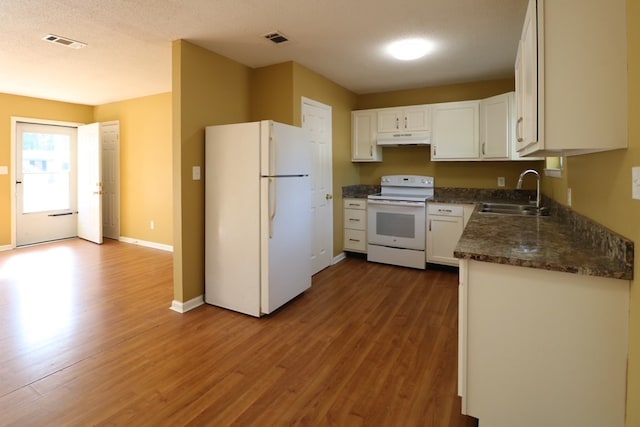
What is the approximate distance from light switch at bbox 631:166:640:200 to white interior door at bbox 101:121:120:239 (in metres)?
6.71

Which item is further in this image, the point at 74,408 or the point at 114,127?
the point at 114,127

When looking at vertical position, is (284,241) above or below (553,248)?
below

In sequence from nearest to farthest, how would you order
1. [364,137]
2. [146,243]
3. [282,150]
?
[282,150], [364,137], [146,243]

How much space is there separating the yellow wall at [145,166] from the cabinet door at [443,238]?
3873 millimetres

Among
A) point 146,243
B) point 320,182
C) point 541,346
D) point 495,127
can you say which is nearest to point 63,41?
point 320,182

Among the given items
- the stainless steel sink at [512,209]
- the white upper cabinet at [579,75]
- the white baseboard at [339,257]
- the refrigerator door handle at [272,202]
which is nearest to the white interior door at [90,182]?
the white baseboard at [339,257]

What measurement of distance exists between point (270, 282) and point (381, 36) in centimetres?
235

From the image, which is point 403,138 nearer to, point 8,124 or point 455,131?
point 455,131

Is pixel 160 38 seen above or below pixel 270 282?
above

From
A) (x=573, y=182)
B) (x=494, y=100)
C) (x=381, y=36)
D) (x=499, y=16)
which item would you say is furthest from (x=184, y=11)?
(x=494, y=100)

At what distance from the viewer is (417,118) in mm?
4688

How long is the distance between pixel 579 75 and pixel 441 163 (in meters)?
3.55

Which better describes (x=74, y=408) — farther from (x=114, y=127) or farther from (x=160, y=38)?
(x=114, y=127)

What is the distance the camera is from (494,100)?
4109 mm
